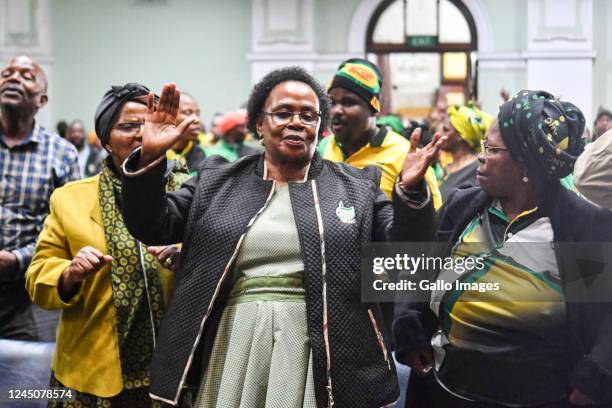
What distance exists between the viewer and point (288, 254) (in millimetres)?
2551

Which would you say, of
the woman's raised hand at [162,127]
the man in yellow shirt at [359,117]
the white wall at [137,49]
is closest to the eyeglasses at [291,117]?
the woman's raised hand at [162,127]

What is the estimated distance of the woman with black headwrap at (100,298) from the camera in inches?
118

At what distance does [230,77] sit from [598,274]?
956cm

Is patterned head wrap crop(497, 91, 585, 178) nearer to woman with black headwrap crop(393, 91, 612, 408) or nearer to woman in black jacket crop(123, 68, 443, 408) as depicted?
woman with black headwrap crop(393, 91, 612, 408)

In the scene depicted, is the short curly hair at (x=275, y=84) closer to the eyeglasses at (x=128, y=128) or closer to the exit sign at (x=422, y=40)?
the eyeglasses at (x=128, y=128)

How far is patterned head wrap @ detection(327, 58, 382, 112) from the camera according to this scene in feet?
13.3

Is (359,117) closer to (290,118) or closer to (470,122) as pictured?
(470,122)

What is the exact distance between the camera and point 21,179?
3.95m

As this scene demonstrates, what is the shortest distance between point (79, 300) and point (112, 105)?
27.4 inches

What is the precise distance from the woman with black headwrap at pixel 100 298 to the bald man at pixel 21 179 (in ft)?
2.77

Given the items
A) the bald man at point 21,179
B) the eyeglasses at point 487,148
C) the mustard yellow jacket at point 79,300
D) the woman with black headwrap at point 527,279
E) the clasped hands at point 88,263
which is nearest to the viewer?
the woman with black headwrap at point 527,279

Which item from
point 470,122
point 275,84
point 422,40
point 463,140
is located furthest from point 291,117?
point 422,40

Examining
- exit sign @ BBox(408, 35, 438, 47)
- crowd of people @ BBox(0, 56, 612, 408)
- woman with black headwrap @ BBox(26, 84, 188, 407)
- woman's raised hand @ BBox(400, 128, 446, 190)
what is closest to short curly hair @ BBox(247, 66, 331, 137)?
crowd of people @ BBox(0, 56, 612, 408)

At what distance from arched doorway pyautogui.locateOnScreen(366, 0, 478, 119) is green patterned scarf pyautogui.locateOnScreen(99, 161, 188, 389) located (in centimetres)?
824
